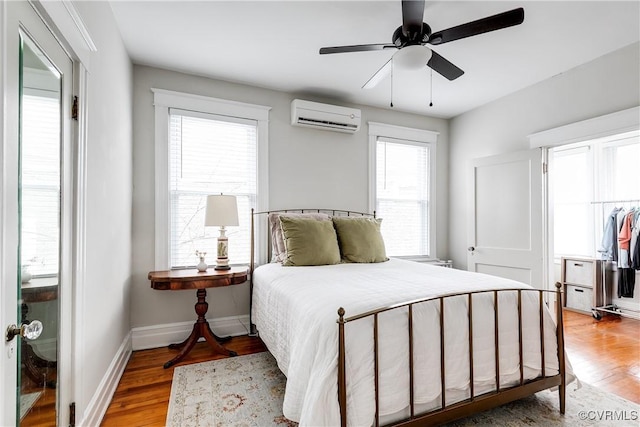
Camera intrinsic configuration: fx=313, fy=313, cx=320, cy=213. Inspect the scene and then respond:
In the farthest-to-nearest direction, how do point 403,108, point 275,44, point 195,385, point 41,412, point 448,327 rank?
point 403,108, point 275,44, point 195,385, point 448,327, point 41,412

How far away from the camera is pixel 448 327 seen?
5.34 feet

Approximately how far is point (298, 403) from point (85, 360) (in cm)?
116

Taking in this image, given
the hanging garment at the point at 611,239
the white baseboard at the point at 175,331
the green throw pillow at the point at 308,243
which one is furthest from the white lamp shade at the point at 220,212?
the hanging garment at the point at 611,239

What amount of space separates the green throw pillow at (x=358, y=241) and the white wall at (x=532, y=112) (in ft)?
5.81

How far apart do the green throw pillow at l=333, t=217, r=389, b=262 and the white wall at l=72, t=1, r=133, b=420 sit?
1.87 meters

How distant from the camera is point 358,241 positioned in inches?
118

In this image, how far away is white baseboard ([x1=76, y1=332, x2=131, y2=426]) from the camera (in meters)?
1.70

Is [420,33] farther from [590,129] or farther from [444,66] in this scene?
[590,129]

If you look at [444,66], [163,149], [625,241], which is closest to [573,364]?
[625,241]

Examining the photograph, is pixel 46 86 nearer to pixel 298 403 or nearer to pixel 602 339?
pixel 298 403

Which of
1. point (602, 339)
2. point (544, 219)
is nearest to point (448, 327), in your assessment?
point (544, 219)

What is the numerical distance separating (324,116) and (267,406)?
2.84 m

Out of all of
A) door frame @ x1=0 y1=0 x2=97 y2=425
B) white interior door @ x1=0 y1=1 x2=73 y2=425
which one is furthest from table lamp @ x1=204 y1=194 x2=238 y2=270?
white interior door @ x1=0 y1=1 x2=73 y2=425

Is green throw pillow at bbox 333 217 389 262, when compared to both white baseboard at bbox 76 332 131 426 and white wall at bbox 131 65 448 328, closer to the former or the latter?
white wall at bbox 131 65 448 328
